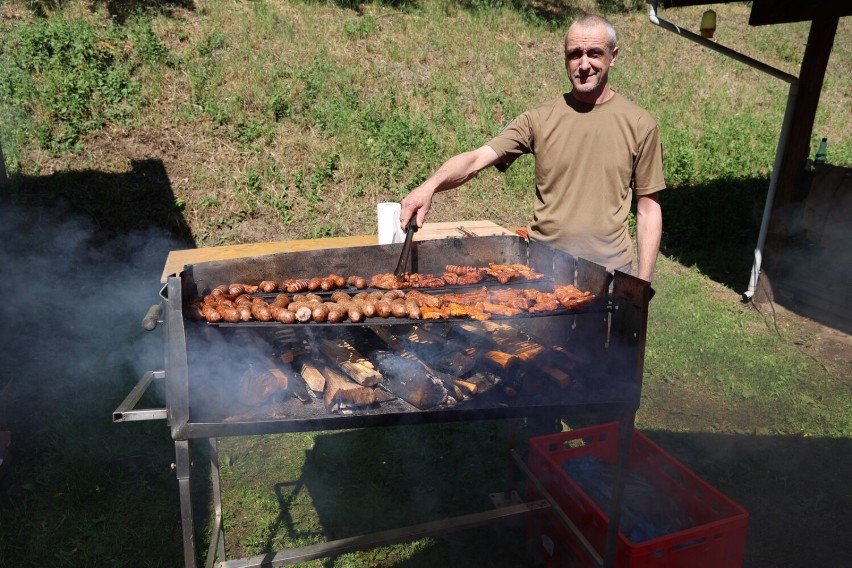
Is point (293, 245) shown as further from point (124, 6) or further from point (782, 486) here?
point (124, 6)

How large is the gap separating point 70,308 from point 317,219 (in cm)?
342

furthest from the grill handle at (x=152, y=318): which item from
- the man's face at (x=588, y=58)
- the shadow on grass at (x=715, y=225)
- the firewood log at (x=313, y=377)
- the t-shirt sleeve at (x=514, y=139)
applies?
the shadow on grass at (x=715, y=225)

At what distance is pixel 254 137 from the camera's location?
352 inches

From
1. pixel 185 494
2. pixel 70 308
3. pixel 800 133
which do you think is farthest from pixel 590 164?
pixel 70 308

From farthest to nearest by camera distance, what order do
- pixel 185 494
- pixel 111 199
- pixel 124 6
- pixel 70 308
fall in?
pixel 124 6 → pixel 111 199 → pixel 70 308 → pixel 185 494

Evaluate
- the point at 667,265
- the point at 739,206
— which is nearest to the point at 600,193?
the point at 667,265

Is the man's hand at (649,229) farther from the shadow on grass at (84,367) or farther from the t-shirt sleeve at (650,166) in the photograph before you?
the shadow on grass at (84,367)

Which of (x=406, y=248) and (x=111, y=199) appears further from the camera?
(x=111, y=199)

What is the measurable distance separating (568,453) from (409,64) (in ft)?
32.9

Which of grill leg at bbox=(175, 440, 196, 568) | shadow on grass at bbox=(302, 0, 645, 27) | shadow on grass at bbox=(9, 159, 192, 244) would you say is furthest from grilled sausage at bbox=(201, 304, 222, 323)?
shadow on grass at bbox=(302, 0, 645, 27)

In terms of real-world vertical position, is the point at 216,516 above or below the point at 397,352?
below

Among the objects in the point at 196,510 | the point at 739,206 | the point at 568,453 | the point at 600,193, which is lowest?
the point at 196,510

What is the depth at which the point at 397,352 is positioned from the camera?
2580 millimetres

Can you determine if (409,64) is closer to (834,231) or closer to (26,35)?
(26,35)
